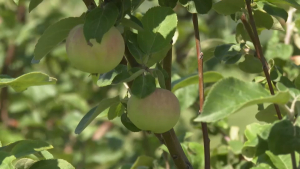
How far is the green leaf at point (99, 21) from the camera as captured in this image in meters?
0.80

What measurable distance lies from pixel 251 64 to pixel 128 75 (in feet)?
1.21

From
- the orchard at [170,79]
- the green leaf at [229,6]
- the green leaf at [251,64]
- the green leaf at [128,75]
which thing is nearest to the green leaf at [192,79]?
the orchard at [170,79]

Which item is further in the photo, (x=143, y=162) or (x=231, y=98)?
(x=143, y=162)

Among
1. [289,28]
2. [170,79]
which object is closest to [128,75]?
[170,79]

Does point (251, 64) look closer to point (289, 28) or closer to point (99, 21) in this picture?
point (99, 21)

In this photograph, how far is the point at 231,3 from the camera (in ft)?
3.21

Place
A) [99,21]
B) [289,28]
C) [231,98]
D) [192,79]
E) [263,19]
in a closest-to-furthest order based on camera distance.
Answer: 1. [231,98]
2. [99,21]
3. [263,19]
4. [192,79]
5. [289,28]

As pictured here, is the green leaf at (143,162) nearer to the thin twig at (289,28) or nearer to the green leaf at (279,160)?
the green leaf at (279,160)

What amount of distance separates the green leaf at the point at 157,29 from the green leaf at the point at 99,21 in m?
0.09

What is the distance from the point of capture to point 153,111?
84 centimetres

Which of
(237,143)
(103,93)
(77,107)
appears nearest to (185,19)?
(103,93)

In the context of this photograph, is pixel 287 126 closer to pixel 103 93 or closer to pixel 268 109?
pixel 268 109

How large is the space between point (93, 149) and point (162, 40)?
2.22 m

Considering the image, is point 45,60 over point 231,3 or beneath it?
beneath
